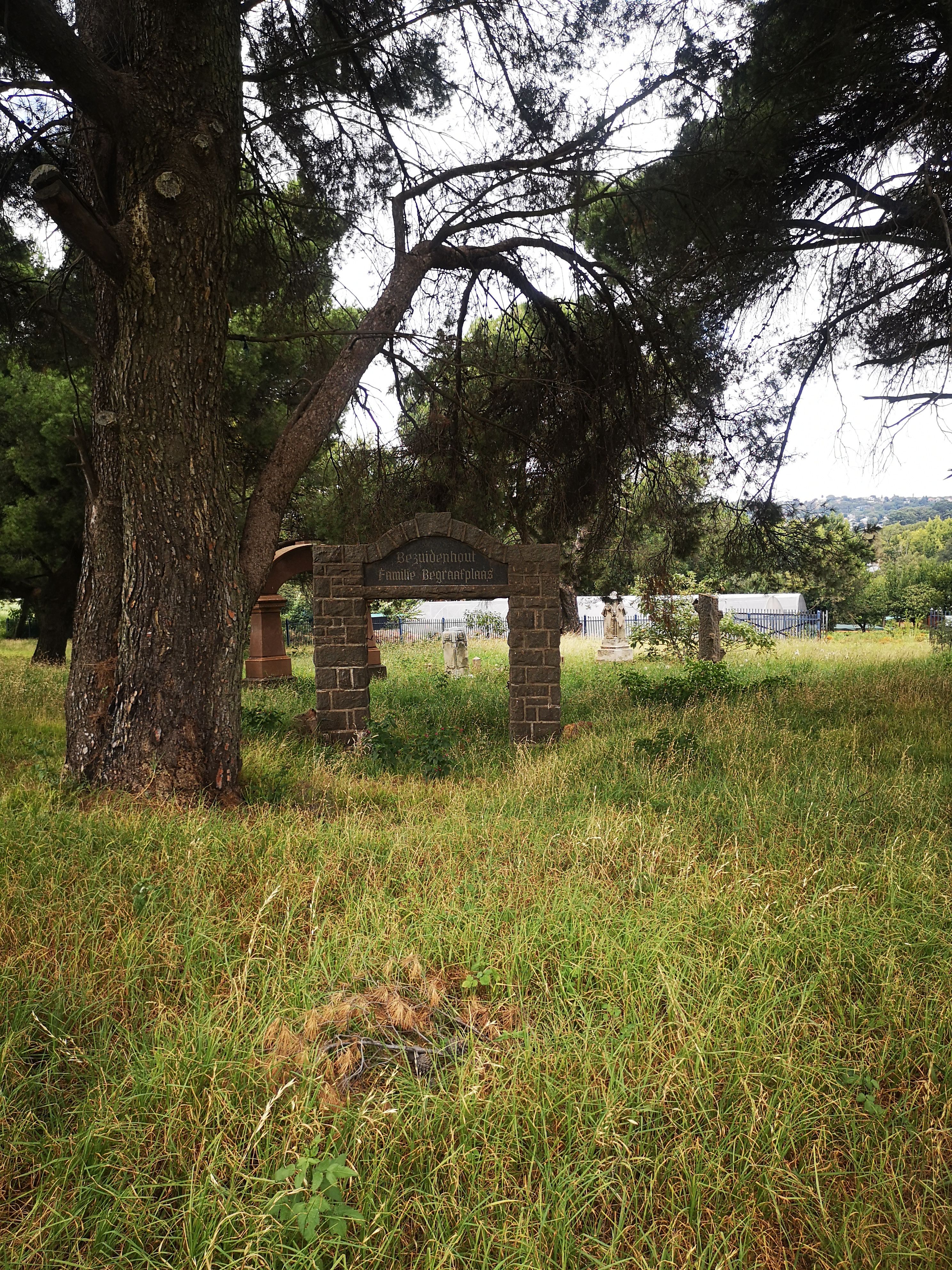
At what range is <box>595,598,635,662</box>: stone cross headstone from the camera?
17.3 metres

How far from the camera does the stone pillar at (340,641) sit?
7.76m

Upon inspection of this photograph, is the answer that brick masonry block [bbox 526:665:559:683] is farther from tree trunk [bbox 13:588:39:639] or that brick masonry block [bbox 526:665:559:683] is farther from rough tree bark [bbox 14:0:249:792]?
tree trunk [bbox 13:588:39:639]

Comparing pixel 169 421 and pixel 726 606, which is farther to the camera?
pixel 726 606

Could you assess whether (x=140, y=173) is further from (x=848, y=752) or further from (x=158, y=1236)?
(x=848, y=752)

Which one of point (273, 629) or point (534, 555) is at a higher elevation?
point (534, 555)

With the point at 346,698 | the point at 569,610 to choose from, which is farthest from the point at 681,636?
the point at 346,698

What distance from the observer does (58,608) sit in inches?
599

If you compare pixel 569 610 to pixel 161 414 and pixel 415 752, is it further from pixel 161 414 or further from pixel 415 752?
pixel 161 414

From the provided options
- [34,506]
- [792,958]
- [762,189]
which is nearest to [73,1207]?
[792,958]

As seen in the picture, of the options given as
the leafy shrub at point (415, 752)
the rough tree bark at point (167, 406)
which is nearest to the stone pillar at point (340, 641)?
the leafy shrub at point (415, 752)

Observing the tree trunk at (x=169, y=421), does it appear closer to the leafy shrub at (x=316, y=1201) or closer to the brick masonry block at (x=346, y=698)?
the brick masonry block at (x=346, y=698)

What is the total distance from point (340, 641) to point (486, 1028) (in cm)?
551

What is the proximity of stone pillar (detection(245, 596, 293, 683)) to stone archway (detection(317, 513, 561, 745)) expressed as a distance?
546cm

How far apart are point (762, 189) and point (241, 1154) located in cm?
854
